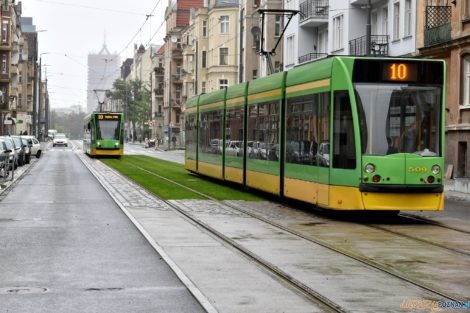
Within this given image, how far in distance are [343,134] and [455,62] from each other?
808 inches

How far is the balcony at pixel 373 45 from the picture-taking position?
43.4 metres

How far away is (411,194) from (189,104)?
66.9 feet

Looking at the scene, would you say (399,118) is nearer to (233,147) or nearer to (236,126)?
(236,126)

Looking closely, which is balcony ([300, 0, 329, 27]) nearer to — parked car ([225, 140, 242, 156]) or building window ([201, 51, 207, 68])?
parked car ([225, 140, 242, 156])

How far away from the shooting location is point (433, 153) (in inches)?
688

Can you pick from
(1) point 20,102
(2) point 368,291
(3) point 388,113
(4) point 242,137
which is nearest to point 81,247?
(2) point 368,291

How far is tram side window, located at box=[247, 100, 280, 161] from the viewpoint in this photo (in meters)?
22.2

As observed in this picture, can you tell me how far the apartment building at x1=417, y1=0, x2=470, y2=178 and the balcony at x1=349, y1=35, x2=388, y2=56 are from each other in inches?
147

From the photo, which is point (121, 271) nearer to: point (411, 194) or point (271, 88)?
point (411, 194)

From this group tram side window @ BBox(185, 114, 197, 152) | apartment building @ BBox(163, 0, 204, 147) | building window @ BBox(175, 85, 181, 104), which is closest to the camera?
tram side window @ BBox(185, 114, 197, 152)

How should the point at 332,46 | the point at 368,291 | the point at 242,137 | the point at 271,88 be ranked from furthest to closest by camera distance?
1. the point at 332,46
2. the point at 242,137
3. the point at 271,88
4. the point at 368,291

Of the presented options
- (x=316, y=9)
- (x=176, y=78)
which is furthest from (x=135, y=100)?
(x=316, y=9)

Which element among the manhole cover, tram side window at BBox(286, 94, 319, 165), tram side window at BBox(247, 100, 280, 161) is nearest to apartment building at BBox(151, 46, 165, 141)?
tram side window at BBox(247, 100, 280, 161)

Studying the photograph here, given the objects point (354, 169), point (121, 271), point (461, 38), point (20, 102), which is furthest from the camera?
point (20, 102)
